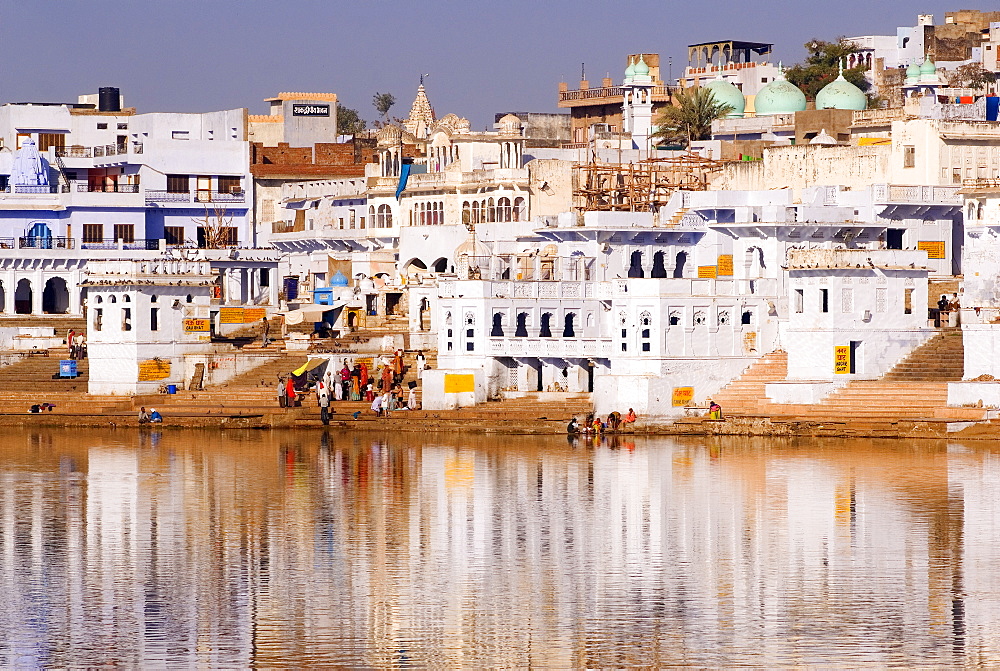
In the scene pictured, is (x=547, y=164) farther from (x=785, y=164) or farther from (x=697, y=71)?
(x=697, y=71)

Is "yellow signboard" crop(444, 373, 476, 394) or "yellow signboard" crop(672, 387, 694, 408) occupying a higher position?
"yellow signboard" crop(444, 373, 476, 394)

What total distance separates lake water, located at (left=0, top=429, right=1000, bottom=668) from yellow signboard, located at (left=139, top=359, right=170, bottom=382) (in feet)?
32.0

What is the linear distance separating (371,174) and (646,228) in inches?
742

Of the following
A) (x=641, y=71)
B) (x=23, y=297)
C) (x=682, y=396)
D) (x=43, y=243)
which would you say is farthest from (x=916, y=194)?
(x=23, y=297)

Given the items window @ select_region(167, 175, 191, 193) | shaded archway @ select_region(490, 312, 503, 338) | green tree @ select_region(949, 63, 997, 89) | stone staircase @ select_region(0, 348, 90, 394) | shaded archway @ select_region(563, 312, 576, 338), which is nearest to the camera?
shaded archway @ select_region(490, 312, 503, 338)

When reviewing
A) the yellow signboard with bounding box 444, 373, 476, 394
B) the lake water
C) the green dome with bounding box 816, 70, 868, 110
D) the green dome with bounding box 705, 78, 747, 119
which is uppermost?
the green dome with bounding box 705, 78, 747, 119

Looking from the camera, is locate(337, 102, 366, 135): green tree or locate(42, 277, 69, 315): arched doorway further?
locate(337, 102, 366, 135): green tree

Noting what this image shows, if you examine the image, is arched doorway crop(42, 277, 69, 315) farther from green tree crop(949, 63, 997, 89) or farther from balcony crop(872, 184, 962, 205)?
green tree crop(949, 63, 997, 89)

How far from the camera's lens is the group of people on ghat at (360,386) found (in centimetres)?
5253

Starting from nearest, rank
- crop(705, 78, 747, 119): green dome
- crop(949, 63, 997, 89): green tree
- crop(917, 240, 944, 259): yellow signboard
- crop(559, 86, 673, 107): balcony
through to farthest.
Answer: crop(917, 240, 944, 259): yellow signboard
crop(705, 78, 747, 119): green dome
crop(949, 63, 997, 89): green tree
crop(559, 86, 673, 107): balcony

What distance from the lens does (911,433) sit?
148 ft

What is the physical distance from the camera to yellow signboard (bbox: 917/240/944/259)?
191 ft

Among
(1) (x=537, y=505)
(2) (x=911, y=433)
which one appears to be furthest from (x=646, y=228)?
(1) (x=537, y=505)

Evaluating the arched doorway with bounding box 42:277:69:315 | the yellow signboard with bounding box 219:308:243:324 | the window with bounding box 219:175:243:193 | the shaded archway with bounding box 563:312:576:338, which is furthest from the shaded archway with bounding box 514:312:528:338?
the window with bounding box 219:175:243:193
